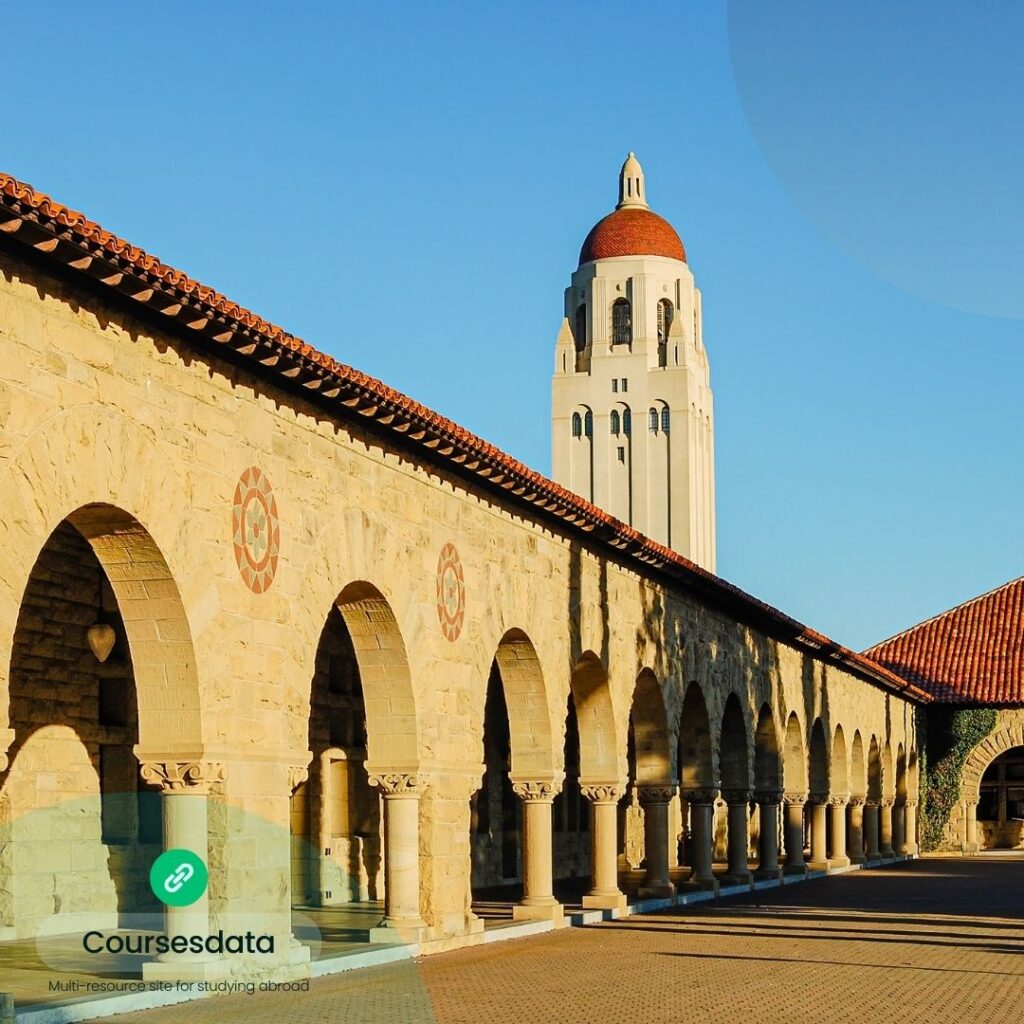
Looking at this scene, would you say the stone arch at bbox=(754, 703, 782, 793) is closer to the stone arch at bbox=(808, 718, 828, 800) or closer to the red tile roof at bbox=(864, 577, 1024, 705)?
the stone arch at bbox=(808, 718, 828, 800)

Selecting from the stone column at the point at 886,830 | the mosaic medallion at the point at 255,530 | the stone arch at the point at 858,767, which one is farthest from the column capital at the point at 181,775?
the stone column at the point at 886,830

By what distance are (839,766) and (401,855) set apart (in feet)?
79.9

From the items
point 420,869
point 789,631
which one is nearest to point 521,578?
point 420,869

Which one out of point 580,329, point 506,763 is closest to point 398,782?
point 506,763

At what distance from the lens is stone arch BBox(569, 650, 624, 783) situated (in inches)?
931

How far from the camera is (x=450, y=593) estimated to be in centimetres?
1869

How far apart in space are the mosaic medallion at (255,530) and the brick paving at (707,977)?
131 inches

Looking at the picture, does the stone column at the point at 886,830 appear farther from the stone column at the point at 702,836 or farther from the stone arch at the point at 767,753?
the stone column at the point at 702,836

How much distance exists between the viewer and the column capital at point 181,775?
13586 millimetres

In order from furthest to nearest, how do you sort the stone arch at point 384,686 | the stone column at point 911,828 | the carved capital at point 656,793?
1. the stone column at point 911,828
2. the carved capital at point 656,793
3. the stone arch at point 384,686

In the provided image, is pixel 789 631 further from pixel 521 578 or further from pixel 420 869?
pixel 420 869

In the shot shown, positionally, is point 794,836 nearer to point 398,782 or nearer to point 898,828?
point 898,828

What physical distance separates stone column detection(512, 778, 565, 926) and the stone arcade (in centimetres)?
4

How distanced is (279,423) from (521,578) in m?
6.25
